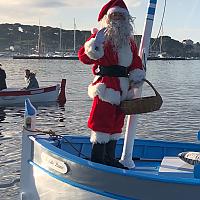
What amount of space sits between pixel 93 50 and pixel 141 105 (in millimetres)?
853

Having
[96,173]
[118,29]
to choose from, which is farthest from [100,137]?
[118,29]

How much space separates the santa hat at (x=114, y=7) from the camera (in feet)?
19.5

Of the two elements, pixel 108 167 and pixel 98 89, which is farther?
pixel 98 89

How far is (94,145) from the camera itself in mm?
6043

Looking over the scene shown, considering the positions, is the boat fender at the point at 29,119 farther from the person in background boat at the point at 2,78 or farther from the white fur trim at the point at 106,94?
the person in background boat at the point at 2,78

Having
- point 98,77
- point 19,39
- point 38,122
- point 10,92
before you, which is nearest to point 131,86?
point 98,77

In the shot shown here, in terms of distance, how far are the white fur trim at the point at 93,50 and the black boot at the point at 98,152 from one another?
1.09 metres

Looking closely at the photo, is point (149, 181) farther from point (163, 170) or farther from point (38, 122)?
point (38, 122)

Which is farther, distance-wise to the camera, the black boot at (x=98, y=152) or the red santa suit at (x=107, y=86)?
the black boot at (x=98, y=152)

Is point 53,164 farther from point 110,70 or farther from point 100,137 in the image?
point 110,70

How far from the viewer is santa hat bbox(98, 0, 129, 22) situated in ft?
19.5

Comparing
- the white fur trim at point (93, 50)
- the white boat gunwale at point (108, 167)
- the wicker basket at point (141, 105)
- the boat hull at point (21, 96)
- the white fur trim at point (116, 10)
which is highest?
the white fur trim at point (116, 10)

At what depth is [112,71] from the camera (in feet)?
19.5

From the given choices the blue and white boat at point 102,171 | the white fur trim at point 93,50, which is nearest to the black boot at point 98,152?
the blue and white boat at point 102,171
